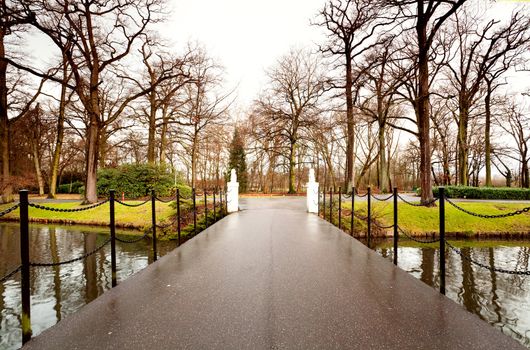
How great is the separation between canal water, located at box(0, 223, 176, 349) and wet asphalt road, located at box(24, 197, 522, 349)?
1495mm

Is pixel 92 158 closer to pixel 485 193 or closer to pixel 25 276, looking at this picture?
pixel 25 276

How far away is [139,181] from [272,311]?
19850 millimetres

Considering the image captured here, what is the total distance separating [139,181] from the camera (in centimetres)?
2066

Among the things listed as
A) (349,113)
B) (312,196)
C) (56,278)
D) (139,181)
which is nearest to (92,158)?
(139,181)

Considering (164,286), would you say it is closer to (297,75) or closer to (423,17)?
(423,17)

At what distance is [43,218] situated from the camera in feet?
49.9

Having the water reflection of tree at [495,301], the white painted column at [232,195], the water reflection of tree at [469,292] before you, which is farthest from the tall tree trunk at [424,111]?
the white painted column at [232,195]

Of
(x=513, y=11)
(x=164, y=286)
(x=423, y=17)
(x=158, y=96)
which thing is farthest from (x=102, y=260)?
(x=513, y=11)

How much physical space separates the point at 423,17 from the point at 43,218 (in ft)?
66.0

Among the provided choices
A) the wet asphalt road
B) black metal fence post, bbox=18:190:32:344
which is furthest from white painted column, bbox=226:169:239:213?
black metal fence post, bbox=18:190:32:344

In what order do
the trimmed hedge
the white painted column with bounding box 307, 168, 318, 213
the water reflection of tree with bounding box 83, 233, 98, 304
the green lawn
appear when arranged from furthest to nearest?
the trimmed hedge < the green lawn < the white painted column with bounding box 307, 168, 318, 213 < the water reflection of tree with bounding box 83, 233, 98, 304

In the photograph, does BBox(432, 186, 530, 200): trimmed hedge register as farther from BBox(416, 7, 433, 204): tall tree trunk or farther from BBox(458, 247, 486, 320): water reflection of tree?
BBox(458, 247, 486, 320): water reflection of tree

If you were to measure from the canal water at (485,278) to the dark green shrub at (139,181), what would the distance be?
50.6ft

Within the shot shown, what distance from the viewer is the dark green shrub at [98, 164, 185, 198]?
20.5 meters
